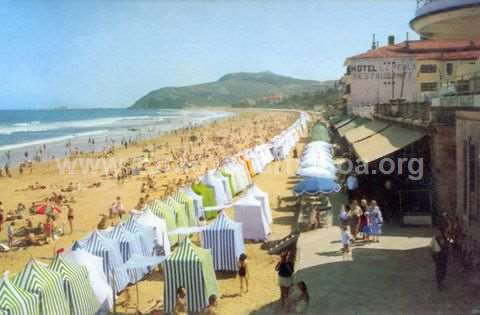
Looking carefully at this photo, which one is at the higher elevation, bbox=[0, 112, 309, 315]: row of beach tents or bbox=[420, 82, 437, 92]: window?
bbox=[420, 82, 437, 92]: window

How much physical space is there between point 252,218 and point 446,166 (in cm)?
582

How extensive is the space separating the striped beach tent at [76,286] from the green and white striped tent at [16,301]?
79 centimetres

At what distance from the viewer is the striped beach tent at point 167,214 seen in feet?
48.7

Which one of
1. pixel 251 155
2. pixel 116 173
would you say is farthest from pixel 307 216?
pixel 116 173

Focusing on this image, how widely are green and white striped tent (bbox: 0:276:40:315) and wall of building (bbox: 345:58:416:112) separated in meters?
37.9

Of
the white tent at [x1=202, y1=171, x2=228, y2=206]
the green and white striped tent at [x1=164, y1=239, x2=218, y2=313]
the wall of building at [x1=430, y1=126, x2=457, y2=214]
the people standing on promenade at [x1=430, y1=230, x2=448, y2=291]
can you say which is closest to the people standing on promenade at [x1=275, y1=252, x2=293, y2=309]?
the green and white striped tent at [x1=164, y1=239, x2=218, y2=313]

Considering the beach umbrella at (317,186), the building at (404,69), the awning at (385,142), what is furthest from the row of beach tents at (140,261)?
the building at (404,69)

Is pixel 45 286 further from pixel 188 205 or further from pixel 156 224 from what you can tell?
pixel 188 205

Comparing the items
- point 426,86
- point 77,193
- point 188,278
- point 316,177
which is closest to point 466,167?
point 316,177

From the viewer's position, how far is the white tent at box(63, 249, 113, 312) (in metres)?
10.7

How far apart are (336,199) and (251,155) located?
9860 millimetres

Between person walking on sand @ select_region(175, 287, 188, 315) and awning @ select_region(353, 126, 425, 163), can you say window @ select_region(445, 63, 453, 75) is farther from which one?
person walking on sand @ select_region(175, 287, 188, 315)

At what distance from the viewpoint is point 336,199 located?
1956cm

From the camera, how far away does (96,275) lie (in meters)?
10.8
